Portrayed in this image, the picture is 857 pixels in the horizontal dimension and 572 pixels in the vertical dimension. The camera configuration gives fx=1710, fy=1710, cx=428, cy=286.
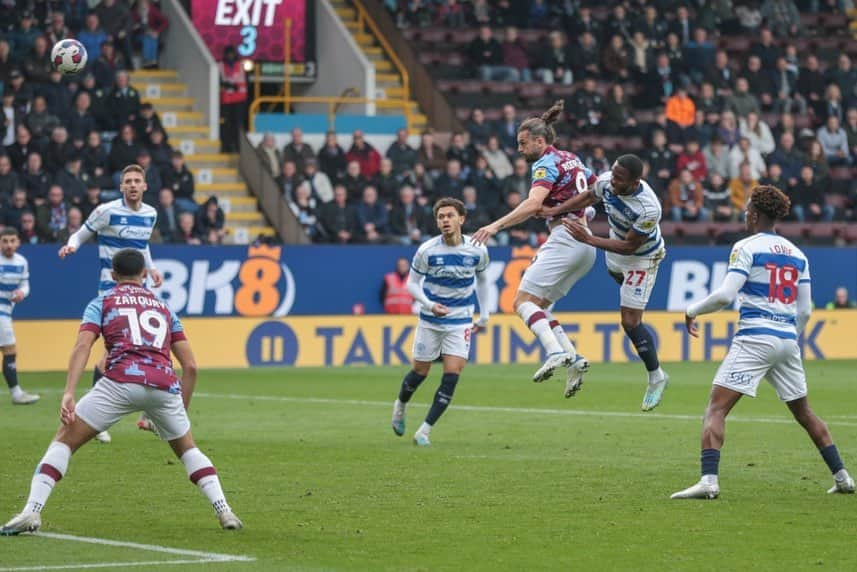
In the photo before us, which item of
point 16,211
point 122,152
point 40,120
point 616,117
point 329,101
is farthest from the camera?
point 616,117

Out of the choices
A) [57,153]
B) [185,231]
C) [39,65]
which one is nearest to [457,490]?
[185,231]

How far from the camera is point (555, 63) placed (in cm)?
3622

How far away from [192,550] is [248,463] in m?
4.85

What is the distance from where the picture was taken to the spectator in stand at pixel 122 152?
28891 millimetres

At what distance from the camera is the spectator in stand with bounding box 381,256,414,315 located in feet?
94.5

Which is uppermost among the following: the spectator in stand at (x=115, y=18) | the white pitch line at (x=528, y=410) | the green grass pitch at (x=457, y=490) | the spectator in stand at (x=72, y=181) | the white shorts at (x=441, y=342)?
the spectator in stand at (x=115, y=18)

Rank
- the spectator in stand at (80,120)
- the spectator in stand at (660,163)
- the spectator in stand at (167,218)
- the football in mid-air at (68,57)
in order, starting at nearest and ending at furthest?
the football in mid-air at (68,57) < the spectator in stand at (167,218) < the spectator in stand at (80,120) < the spectator in stand at (660,163)

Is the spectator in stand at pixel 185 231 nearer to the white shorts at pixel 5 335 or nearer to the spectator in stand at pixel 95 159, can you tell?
the spectator in stand at pixel 95 159

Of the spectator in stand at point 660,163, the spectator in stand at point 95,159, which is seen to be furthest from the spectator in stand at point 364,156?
the spectator in stand at point 660,163

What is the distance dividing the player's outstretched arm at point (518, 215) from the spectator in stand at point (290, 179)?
1679 cm

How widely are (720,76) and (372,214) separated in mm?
10421

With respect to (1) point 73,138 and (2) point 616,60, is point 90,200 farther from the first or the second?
(2) point 616,60

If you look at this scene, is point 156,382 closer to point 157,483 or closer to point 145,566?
point 145,566

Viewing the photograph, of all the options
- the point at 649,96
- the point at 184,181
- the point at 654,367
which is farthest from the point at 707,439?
the point at 649,96
